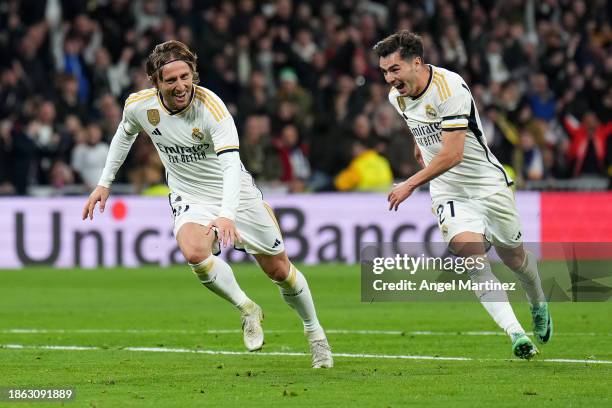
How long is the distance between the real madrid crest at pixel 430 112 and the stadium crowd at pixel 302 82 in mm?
10944

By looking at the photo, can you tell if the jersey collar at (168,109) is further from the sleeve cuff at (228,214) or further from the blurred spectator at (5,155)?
the blurred spectator at (5,155)

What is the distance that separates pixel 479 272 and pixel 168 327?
3.93 m

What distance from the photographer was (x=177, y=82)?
932cm

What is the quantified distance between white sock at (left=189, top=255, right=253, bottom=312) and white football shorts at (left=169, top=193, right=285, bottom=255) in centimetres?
13

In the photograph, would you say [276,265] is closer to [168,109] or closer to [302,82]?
[168,109]

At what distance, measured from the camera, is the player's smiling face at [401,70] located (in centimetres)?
1005

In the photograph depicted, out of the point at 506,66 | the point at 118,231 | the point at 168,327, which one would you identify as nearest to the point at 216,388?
the point at 168,327

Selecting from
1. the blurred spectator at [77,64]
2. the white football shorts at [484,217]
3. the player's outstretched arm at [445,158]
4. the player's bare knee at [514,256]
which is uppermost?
the blurred spectator at [77,64]

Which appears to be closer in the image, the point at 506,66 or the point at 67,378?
the point at 67,378

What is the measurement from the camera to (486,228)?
1057 centimetres

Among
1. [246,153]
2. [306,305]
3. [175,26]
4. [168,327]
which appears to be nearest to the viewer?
[306,305]

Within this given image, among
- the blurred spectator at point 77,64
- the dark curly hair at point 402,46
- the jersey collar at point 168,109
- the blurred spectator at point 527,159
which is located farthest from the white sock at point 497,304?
the blurred spectator at point 77,64

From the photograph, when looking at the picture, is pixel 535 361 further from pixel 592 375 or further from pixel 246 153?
pixel 246 153

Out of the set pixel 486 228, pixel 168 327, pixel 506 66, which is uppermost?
pixel 506 66
